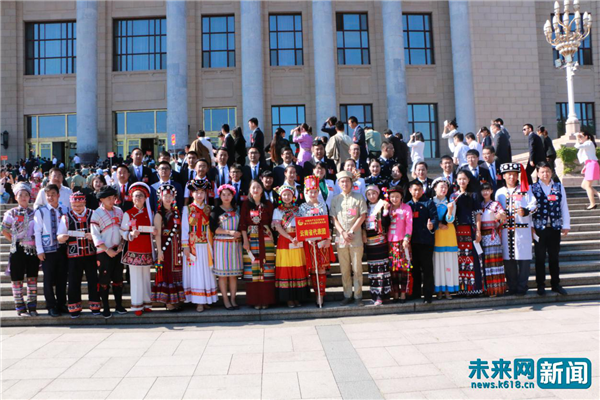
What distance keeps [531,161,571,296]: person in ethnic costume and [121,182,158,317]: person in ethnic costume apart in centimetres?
654

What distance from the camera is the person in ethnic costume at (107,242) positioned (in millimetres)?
6793

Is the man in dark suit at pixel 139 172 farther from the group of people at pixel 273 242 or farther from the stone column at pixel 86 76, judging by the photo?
the stone column at pixel 86 76

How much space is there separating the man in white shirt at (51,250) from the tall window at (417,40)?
877 inches

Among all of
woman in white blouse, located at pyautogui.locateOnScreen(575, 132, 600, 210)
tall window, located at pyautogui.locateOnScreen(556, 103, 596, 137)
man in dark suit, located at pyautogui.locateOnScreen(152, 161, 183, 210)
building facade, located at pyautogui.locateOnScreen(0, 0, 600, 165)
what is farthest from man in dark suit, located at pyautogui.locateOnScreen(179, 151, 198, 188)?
tall window, located at pyautogui.locateOnScreen(556, 103, 596, 137)

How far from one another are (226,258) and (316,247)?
5.00 ft

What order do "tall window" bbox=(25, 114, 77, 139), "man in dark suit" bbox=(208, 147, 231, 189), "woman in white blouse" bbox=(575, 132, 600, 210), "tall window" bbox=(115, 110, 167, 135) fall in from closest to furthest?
1. "man in dark suit" bbox=(208, 147, 231, 189)
2. "woman in white blouse" bbox=(575, 132, 600, 210)
3. "tall window" bbox=(115, 110, 167, 135)
4. "tall window" bbox=(25, 114, 77, 139)

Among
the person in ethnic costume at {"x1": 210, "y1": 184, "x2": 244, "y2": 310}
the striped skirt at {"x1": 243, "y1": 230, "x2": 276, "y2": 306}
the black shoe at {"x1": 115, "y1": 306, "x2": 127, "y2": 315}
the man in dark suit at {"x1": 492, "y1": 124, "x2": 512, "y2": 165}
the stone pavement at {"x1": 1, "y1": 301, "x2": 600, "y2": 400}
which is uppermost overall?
the man in dark suit at {"x1": 492, "y1": 124, "x2": 512, "y2": 165}

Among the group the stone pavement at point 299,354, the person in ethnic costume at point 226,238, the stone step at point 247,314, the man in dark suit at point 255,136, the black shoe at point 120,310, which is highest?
the man in dark suit at point 255,136

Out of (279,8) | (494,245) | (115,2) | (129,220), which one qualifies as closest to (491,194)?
(494,245)

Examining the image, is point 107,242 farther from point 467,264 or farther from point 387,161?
point 467,264

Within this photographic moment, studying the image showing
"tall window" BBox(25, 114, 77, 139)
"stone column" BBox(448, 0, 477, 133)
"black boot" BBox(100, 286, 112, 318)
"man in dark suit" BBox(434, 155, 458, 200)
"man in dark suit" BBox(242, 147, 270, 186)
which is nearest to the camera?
"black boot" BBox(100, 286, 112, 318)

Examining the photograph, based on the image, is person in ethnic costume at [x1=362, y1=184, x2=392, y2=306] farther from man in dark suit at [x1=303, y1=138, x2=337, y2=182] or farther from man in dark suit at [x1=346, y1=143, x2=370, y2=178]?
man in dark suit at [x1=303, y1=138, x2=337, y2=182]

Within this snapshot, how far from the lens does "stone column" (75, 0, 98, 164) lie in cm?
2234

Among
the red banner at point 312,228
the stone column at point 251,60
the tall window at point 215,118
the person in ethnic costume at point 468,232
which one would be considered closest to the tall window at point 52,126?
the tall window at point 215,118
